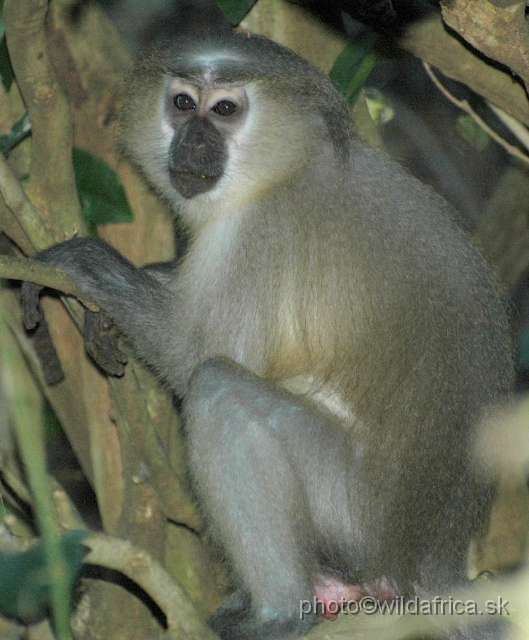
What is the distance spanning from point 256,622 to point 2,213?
255 cm

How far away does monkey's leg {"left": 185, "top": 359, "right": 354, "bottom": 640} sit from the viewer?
395 cm

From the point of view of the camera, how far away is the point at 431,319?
14.0 feet

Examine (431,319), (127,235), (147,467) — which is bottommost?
(147,467)

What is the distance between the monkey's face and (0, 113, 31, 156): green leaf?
1015mm

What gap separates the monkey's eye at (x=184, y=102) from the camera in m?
4.87

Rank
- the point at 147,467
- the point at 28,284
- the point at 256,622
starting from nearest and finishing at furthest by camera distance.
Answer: the point at 256,622, the point at 28,284, the point at 147,467

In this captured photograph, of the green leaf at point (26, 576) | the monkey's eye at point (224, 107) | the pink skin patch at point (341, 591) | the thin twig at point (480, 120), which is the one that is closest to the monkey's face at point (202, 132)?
the monkey's eye at point (224, 107)

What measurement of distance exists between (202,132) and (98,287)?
39.7 inches

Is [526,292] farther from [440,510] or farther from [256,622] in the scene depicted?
[256,622]

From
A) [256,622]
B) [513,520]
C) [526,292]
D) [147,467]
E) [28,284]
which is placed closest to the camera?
[256,622]

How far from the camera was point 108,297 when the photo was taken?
4664 millimetres

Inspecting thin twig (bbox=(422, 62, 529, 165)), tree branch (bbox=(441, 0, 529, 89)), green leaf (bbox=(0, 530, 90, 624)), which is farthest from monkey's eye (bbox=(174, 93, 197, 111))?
green leaf (bbox=(0, 530, 90, 624))

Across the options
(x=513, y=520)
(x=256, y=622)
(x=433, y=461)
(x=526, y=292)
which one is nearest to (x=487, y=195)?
(x=526, y=292)

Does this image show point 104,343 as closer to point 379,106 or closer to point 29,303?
point 29,303
